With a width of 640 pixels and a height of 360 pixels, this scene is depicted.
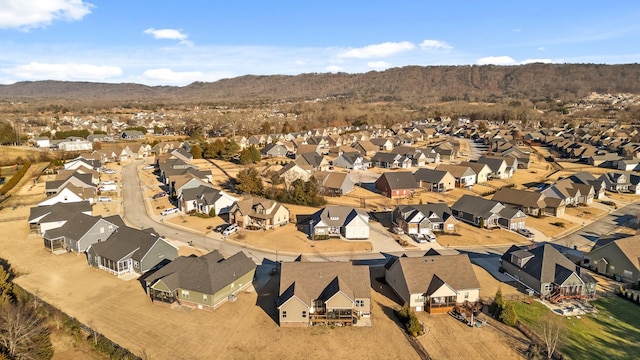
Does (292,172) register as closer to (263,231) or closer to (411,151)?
(263,231)

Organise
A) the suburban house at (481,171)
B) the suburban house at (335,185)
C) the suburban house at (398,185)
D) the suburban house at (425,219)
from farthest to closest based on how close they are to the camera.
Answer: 1. the suburban house at (481,171)
2. the suburban house at (335,185)
3. the suburban house at (398,185)
4. the suburban house at (425,219)

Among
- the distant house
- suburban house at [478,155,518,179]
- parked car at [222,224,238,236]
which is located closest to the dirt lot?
parked car at [222,224,238,236]

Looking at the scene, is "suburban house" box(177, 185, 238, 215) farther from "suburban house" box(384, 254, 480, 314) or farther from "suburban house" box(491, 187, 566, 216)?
"suburban house" box(491, 187, 566, 216)

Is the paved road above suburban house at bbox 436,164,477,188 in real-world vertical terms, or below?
below

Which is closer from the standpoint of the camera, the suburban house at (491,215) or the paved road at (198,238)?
the paved road at (198,238)

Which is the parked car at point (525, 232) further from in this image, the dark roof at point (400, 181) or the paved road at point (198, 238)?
the paved road at point (198, 238)

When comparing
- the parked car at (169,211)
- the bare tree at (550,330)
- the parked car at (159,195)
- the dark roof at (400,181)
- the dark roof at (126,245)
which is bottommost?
the bare tree at (550,330)

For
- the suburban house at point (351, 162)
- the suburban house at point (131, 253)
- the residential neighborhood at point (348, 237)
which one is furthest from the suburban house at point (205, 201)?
the suburban house at point (351, 162)
